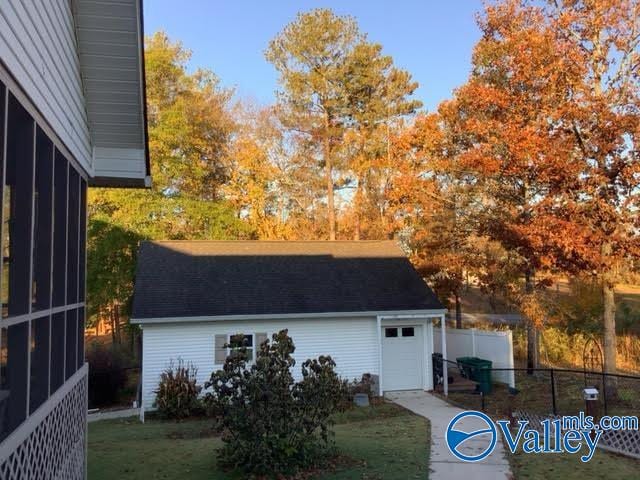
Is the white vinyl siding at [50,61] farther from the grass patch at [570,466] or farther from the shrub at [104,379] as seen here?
the shrub at [104,379]

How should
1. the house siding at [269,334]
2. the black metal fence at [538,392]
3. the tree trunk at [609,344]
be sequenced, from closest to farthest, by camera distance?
the black metal fence at [538,392] < the tree trunk at [609,344] < the house siding at [269,334]

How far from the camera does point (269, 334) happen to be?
15016 mm

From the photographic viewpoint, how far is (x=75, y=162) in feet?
18.3

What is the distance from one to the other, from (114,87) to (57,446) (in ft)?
11.7

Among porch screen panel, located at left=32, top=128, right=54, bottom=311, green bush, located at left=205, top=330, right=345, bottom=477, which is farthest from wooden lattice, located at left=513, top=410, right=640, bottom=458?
porch screen panel, located at left=32, top=128, right=54, bottom=311

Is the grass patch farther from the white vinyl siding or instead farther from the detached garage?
the detached garage

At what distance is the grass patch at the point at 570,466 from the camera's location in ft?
23.6

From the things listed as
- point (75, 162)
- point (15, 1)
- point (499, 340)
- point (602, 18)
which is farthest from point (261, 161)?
point (15, 1)

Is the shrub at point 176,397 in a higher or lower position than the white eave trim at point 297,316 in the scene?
lower

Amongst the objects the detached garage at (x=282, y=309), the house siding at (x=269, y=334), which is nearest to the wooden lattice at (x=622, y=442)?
the detached garage at (x=282, y=309)

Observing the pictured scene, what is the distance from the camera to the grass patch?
7205mm

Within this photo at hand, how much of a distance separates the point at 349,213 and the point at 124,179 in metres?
22.1

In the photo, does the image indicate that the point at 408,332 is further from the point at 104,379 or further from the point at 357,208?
the point at 357,208

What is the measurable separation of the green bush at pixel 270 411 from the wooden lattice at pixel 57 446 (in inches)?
61.0
